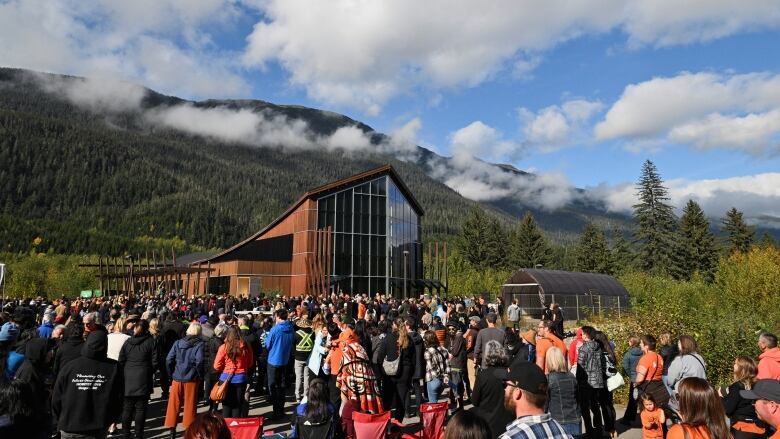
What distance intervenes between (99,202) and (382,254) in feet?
452

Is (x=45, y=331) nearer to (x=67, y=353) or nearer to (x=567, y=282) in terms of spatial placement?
(x=67, y=353)

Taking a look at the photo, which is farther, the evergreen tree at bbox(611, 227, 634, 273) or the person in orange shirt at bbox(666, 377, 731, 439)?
the evergreen tree at bbox(611, 227, 634, 273)

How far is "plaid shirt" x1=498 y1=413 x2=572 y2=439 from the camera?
286 cm

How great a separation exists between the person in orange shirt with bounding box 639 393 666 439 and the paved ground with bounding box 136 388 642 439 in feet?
6.92

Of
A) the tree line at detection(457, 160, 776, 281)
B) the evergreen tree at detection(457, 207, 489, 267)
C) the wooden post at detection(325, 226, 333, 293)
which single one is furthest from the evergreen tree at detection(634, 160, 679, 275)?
the wooden post at detection(325, 226, 333, 293)

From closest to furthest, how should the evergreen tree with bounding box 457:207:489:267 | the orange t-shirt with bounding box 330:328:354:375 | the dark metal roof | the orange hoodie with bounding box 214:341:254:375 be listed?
the orange hoodie with bounding box 214:341:254:375
the orange t-shirt with bounding box 330:328:354:375
the dark metal roof
the evergreen tree with bounding box 457:207:489:267

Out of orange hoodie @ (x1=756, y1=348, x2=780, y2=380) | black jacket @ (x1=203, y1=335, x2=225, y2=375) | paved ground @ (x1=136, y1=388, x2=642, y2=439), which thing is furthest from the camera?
black jacket @ (x1=203, y1=335, x2=225, y2=375)

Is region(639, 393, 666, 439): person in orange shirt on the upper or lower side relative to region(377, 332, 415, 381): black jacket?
lower

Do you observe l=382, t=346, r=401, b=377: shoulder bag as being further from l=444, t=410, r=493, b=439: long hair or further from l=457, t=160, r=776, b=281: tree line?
l=457, t=160, r=776, b=281: tree line

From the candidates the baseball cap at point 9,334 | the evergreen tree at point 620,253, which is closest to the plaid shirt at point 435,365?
the baseball cap at point 9,334

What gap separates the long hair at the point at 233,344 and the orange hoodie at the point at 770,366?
263 inches

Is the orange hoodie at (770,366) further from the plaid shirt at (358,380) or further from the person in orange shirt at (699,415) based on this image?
the plaid shirt at (358,380)

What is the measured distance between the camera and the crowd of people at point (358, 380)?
3.73 m

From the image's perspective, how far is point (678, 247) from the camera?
55.6 metres
